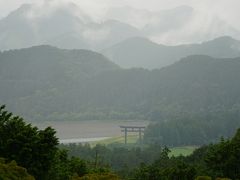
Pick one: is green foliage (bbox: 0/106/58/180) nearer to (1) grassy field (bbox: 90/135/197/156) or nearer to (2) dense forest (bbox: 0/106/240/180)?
(2) dense forest (bbox: 0/106/240/180)

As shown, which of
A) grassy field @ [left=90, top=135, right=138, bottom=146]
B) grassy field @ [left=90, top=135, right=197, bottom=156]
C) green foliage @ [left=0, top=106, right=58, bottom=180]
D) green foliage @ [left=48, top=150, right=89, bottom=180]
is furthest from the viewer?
grassy field @ [left=90, top=135, right=138, bottom=146]

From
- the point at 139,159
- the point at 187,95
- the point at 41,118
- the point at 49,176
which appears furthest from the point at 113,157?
the point at 187,95

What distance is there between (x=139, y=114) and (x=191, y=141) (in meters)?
73.9

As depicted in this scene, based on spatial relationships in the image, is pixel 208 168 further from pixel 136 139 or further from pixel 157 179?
pixel 136 139

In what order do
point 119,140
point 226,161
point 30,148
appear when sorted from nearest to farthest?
point 30,148, point 226,161, point 119,140

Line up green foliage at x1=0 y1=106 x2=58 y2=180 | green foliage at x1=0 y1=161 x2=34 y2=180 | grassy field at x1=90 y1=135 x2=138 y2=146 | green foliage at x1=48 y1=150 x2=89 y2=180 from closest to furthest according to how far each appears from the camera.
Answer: green foliage at x1=0 y1=161 x2=34 y2=180
green foliage at x1=0 y1=106 x2=58 y2=180
green foliage at x1=48 y1=150 x2=89 y2=180
grassy field at x1=90 y1=135 x2=138 y2=146

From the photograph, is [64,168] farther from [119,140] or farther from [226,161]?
[119,140]

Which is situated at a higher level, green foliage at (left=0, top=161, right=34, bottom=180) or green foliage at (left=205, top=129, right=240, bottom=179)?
green foliage at (left=205, top=129, right=240, bottom=179)

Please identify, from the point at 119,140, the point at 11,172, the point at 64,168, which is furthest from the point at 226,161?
the point at 119,140

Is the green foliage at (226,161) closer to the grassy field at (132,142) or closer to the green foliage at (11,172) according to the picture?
the green foliage at (11,172)

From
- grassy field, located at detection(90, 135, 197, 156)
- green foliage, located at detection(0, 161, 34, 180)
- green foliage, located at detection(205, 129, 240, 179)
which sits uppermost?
grassy field, located at detection(90, 135, 197, 156)

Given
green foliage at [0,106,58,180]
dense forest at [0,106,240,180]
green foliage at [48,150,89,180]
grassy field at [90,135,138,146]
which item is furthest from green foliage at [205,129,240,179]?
grassy field at [90,135,138,146]

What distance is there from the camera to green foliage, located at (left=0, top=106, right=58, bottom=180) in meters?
27.8

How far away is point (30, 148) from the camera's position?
27.8 meters
